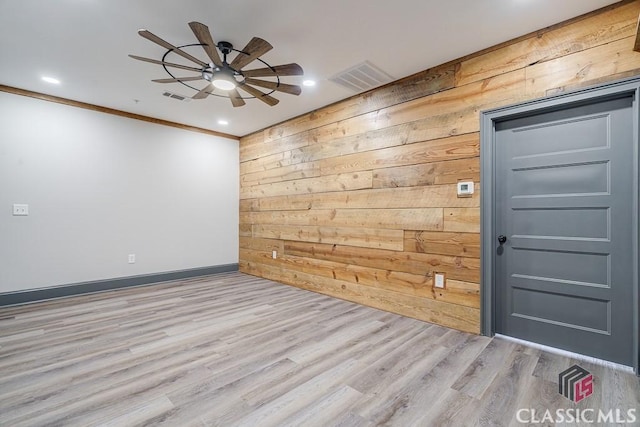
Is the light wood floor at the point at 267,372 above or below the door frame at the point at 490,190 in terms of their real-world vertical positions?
below

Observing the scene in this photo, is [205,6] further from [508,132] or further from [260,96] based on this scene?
[508,132]

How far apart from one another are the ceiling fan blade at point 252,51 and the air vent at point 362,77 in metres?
1.22

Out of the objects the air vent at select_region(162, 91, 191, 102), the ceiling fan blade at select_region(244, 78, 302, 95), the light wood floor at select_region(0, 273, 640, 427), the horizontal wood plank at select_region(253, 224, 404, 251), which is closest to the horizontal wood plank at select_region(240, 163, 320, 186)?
the horizontal wood plank at select_region(253, 224, 404, 251)

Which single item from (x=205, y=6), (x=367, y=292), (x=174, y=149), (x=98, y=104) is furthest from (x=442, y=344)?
(x=98, y=104)

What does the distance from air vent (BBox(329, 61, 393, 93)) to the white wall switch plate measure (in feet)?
13.7

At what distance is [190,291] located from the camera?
426 centimetres

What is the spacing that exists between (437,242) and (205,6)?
287 cm

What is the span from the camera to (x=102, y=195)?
4.26m

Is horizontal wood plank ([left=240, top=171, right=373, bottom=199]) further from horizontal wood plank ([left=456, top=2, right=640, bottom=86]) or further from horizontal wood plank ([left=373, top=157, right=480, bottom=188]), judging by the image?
horizontal wood plank ([left=456, top=2, right=640, bottom=86])

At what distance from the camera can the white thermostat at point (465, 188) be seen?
271 centimetres

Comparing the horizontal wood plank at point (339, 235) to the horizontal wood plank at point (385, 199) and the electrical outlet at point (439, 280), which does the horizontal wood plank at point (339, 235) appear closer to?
the horizontal wood plank at point (385, 199)

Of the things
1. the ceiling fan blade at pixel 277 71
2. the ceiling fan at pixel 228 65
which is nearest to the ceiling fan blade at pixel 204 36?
the ceiling fan at pixel 228 65

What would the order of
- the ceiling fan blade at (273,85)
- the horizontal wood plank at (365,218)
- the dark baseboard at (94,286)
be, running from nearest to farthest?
the ceiling fan blade at (273,85) < the horizontal wood plank at (365,218) < the dark baseboard at (94,286)

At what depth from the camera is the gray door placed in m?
2.13
